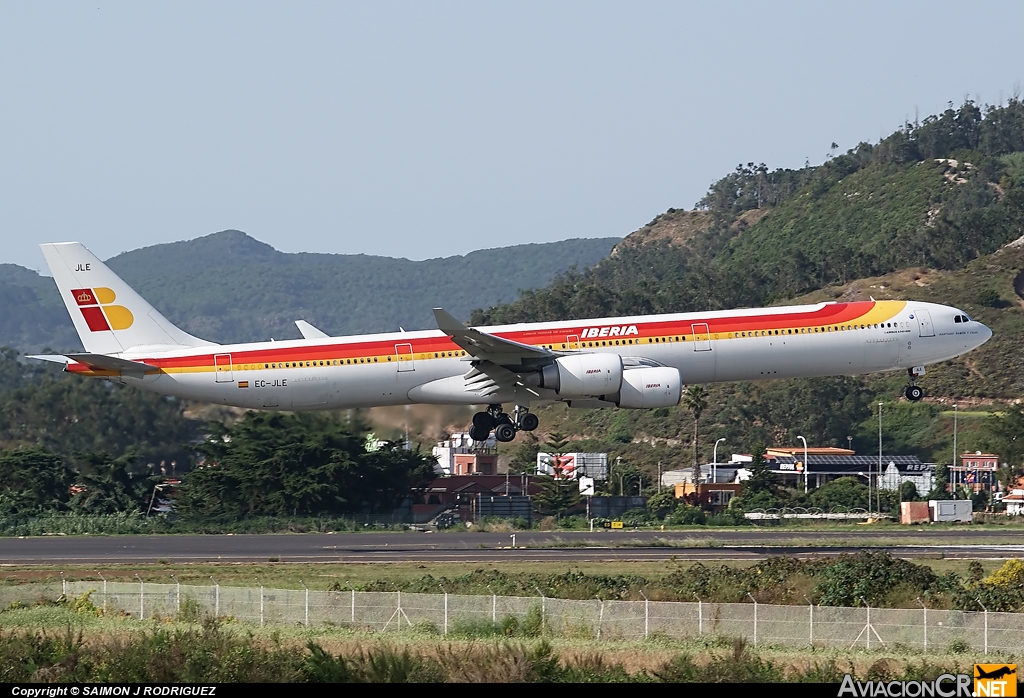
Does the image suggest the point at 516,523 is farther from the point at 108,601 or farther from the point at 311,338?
the point at 108,601

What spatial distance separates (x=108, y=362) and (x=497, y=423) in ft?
47.8

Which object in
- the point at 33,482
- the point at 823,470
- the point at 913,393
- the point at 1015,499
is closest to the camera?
the point at 913,393

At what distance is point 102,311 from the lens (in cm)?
5216

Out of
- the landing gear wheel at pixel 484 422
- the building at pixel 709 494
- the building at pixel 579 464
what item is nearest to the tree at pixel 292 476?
the landing gear wheel at pixel 484 422

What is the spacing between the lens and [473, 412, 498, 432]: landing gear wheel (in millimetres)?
53406

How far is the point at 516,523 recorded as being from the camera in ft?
241

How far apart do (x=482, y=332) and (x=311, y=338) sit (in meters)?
7.84

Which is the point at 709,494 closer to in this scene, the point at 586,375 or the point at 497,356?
the point at 586,375

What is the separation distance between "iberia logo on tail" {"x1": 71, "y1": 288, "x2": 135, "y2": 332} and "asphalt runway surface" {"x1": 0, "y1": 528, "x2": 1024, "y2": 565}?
927 cm

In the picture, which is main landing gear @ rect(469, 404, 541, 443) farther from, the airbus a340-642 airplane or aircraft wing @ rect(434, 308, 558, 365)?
aircraft wing @ rect(434, 308, 558, 365)

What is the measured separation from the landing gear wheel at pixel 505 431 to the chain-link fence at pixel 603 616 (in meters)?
18.5
